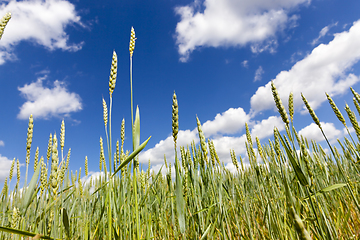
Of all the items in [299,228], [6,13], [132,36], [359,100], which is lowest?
[299,228]

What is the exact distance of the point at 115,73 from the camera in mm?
1286

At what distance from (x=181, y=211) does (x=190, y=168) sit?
29.4 inches

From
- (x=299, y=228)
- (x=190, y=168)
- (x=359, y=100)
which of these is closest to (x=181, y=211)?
(x=190, y=168)

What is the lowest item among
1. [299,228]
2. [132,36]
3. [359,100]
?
[299,228]

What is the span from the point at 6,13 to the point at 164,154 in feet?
8.58

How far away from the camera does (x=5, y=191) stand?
8.87 feet

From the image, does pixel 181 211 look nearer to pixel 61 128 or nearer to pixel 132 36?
pixel 61 128

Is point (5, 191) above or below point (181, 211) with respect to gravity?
above

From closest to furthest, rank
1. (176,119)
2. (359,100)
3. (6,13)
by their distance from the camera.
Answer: (6,13), (176,119), (359,100)

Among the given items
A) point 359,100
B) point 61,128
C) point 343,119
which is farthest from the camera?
point 359,100

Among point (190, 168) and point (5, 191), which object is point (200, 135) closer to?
point (190, 168)

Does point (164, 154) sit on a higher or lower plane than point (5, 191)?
higher

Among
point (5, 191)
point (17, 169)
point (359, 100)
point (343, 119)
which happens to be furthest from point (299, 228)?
point (5, 191)

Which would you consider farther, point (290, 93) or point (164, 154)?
point (164, 154)
